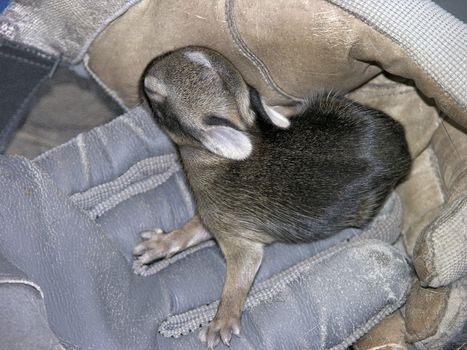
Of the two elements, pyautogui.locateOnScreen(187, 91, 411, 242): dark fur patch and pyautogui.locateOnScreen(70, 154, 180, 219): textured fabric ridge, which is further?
pyautogui.locateOnScreen(70, 154, 180, 219): textured fabric ridge

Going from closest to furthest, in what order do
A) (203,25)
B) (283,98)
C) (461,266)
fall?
(461,266) < (203,25) < (283,98)

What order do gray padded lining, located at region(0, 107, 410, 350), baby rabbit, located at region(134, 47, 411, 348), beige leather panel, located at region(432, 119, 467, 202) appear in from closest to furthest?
1. gray padded lining, located at region(0, 107, 410, 350)
2. baby rabbit, located at region(134, 47, 411, 348)
3. beige leather panel, located at region(432, 119, 467, 202)

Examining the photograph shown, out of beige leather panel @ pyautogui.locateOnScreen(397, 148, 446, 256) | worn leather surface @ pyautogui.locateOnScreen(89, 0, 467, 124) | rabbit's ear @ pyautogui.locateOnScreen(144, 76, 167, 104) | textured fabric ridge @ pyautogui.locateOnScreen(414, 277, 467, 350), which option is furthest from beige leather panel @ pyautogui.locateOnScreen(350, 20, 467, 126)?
rabbit's ear @ pyautogui.locateOnScreen(144, 76, 167, 104)


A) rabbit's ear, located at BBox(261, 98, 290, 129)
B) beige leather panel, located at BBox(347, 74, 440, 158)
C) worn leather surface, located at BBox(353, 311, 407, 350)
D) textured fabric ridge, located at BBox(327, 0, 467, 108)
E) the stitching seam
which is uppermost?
textured fabric ridge, located at BBox(327, 0, 467, 108)

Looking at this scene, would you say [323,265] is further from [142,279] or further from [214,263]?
[142,279]

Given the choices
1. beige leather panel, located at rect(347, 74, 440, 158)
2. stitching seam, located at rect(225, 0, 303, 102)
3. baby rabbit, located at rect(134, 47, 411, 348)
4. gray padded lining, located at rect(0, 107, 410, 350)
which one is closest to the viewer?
gray padded lining, located at rect(0, 107, 410, 350)

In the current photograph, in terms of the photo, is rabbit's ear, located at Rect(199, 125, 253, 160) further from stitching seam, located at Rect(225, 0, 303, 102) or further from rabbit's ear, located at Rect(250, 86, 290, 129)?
stitching seam, located at Rect(225, 0, 303, 102)

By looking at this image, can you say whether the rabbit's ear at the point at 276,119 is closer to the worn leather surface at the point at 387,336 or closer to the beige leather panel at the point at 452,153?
the beige leather panel at the point at 452,153

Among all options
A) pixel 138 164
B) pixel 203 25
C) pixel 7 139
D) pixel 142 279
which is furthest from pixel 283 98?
pixel 7 139
